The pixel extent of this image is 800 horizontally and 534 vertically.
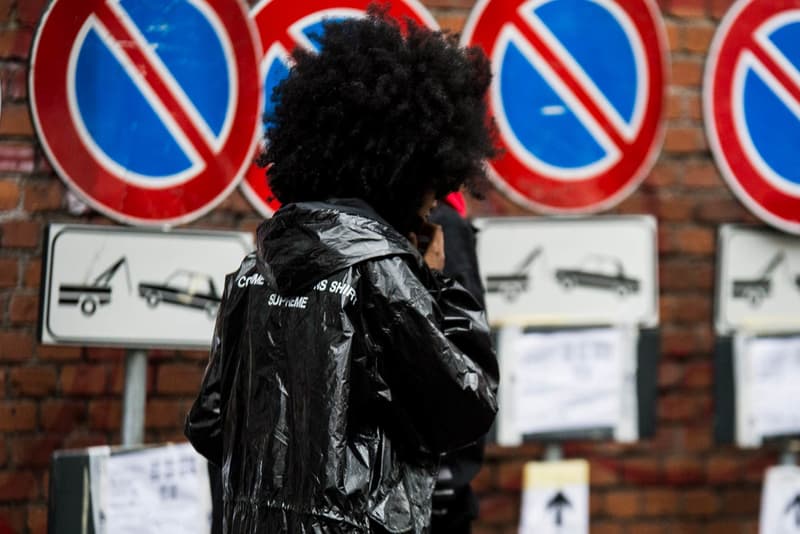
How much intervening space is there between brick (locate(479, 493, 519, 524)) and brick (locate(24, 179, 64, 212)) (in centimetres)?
162

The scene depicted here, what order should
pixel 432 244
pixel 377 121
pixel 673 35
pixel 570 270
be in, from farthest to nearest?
pixel 673 35, pixel 570 270, pixel 432 244, pixel 377 121

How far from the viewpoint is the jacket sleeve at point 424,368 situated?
6.88 ft

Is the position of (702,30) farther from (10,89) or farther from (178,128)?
(10,89)

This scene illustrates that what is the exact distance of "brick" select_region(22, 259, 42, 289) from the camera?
371 centimetres

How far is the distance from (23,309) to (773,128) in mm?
2275

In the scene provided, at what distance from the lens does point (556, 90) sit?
12.7 ft

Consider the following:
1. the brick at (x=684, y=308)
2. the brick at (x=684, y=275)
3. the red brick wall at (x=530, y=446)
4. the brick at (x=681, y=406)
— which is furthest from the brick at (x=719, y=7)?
the brick at (x=681, y=406)

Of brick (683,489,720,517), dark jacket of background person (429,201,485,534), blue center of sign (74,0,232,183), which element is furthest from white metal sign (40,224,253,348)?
brick (683,489,720,517)

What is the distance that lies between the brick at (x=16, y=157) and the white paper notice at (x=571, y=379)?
4.98 feet

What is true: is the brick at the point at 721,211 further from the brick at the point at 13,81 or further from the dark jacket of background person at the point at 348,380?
the dark jacket of background person at the point at 348,380

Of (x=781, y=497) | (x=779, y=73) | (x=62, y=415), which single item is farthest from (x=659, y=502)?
(x=62, y=415)

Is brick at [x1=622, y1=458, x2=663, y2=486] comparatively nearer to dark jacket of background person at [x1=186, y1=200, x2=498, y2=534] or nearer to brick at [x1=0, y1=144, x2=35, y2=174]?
brick at [x1=0, y1=144, x2=35, y2=174]

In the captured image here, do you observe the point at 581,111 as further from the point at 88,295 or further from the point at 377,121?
the point at 377,121

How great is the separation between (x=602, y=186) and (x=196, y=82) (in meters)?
1.27
